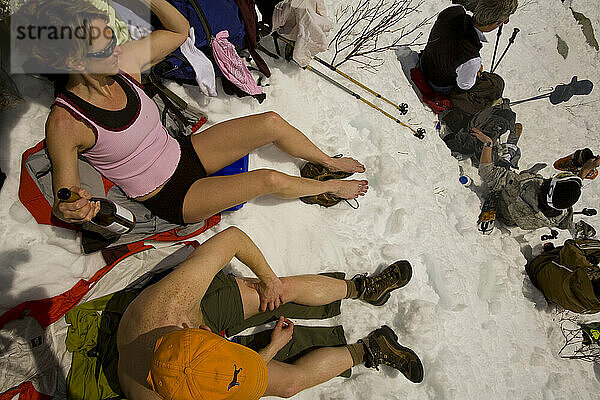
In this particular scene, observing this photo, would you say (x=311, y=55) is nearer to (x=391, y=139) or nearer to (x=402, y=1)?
(x=391, y=139)

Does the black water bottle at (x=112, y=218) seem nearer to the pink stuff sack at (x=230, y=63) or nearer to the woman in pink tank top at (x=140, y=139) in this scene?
the woman in pink tank top at (x=140, y=139)

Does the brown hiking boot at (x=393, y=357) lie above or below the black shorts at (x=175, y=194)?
below

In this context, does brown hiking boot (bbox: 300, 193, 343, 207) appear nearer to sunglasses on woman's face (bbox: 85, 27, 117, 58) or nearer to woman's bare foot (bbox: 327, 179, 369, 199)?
woman's bare foot (bbox: 327, 179, 369, 199)

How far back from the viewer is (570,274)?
333 cm

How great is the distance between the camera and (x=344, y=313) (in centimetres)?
303

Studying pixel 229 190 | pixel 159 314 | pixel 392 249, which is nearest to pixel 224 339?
pixel 159 314

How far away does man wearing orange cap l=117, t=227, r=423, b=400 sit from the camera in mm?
1478

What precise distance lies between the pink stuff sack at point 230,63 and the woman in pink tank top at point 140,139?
13.6 inches

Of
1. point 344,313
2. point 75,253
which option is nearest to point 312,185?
point 344,313

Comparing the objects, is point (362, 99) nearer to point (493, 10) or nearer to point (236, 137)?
point (493, 10)

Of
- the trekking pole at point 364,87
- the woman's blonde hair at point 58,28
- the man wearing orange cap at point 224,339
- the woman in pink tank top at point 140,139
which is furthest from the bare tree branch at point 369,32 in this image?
the woman's blonde hair at point 58,28

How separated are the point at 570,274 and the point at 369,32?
331 centimetres

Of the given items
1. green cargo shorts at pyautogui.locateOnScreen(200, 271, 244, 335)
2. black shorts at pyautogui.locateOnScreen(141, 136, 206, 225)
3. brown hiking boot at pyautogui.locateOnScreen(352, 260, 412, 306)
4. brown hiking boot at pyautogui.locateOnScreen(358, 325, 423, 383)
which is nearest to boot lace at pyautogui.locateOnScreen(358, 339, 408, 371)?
brown hiking boot at pyautogui.locateOnScreen(358, 325, 423, 383)

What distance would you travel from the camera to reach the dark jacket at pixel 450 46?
A: 373 cm
